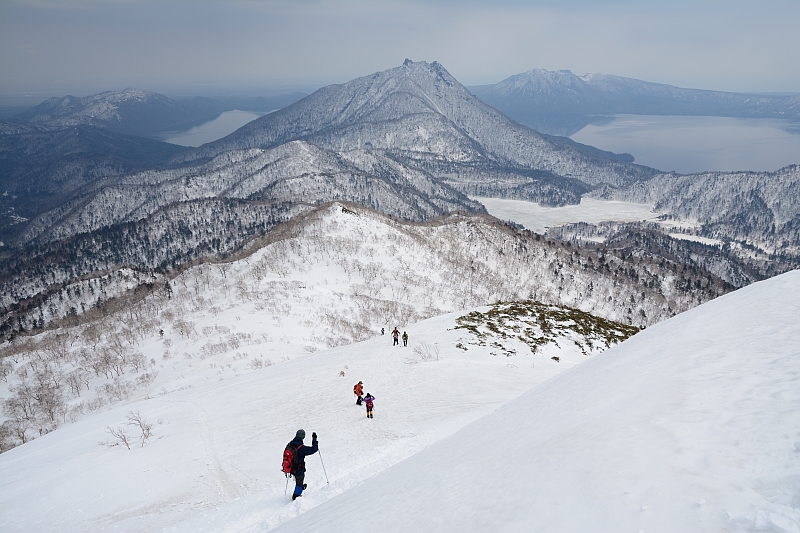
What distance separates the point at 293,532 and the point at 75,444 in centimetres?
2103

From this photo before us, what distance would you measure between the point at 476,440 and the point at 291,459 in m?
5.60

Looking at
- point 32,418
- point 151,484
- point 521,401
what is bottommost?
point 32,418

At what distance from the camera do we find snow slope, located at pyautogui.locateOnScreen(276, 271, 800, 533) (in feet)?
17.1

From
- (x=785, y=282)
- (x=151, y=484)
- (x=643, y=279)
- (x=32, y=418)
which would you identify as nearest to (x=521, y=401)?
(x=785, y=282)

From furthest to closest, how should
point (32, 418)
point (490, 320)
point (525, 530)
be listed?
point (32, 418) < point (490, 320) < point (525, 530)

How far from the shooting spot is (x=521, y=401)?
14648 millimetres

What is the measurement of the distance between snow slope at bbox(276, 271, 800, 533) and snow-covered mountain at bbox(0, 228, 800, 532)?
0.04 metres

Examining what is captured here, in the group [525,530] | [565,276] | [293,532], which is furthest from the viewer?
[565,276]

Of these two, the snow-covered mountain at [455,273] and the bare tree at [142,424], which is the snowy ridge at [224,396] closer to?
the bare tree at [142,424]

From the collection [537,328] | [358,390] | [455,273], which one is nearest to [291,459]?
[358,390]

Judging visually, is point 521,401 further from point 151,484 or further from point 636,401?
point 151,484

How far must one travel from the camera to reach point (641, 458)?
636 centimetres

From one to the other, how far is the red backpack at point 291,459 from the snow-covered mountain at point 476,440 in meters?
1.22

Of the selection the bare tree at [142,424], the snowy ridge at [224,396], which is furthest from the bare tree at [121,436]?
the bare tree at [142,424]
